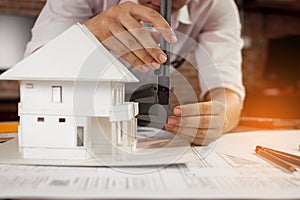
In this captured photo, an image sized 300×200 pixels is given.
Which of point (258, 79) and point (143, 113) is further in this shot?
point (258, 79)

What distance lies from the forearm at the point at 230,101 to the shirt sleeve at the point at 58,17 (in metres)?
0.36

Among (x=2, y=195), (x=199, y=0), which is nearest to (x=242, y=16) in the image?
(x=199, y=0)

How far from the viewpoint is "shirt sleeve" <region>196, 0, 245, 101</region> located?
102cm

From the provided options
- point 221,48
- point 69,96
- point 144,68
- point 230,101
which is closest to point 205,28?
point 221,48

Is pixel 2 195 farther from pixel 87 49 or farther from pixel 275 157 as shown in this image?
pixel 275 157

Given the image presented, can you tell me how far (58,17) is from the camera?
900mm

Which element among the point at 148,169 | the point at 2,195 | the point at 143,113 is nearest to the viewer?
the point at 2,195

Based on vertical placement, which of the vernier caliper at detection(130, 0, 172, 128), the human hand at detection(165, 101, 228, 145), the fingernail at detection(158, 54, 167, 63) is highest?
the fingernail at detection(158, 54, 167, 63)

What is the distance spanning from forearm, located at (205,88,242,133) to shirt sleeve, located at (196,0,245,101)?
0.7 inches

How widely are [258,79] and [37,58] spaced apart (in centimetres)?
296

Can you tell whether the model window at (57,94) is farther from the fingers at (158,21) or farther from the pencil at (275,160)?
the pencil at (275,160)

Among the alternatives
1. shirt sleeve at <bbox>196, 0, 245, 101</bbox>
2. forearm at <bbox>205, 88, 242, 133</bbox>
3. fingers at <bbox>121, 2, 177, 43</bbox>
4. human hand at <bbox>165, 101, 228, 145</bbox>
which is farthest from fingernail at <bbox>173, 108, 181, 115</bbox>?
shirt sleeve at <bbox>196, 0, 245, 101</bbox>

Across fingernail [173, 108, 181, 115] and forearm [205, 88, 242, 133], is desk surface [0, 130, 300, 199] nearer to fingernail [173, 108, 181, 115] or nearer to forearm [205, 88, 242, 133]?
fingernail [173, 108, 181, 115]

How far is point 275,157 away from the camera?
591mm
